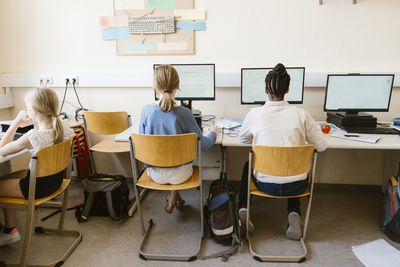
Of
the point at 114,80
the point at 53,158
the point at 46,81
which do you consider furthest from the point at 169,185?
the point at 46,81

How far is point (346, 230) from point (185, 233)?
118 cm

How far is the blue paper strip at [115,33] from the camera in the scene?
257cm

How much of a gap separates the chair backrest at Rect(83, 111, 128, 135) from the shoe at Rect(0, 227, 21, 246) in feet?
3.11

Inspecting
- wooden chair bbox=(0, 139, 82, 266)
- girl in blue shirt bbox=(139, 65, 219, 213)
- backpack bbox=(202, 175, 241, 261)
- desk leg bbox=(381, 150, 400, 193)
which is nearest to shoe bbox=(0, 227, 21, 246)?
wooden chair bbox=(0, 139, 82, 266)

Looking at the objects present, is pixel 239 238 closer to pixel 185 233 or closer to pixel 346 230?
pixel 185 233

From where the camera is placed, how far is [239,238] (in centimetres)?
182

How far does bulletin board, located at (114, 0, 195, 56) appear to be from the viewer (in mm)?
2486

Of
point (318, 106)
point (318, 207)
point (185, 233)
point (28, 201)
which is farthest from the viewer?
point (318, 106)

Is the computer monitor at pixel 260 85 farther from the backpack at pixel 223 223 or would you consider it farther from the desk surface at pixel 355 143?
the backpack at pixel 223 223

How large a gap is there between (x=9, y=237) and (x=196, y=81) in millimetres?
1767

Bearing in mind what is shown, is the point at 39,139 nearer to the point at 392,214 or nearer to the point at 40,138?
the point at 40,138

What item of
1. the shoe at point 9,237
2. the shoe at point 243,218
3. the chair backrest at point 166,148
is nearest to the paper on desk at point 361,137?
the shoe at point 243,218

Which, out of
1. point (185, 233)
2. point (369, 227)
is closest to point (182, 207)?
point (185, 233)

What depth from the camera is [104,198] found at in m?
2.18
